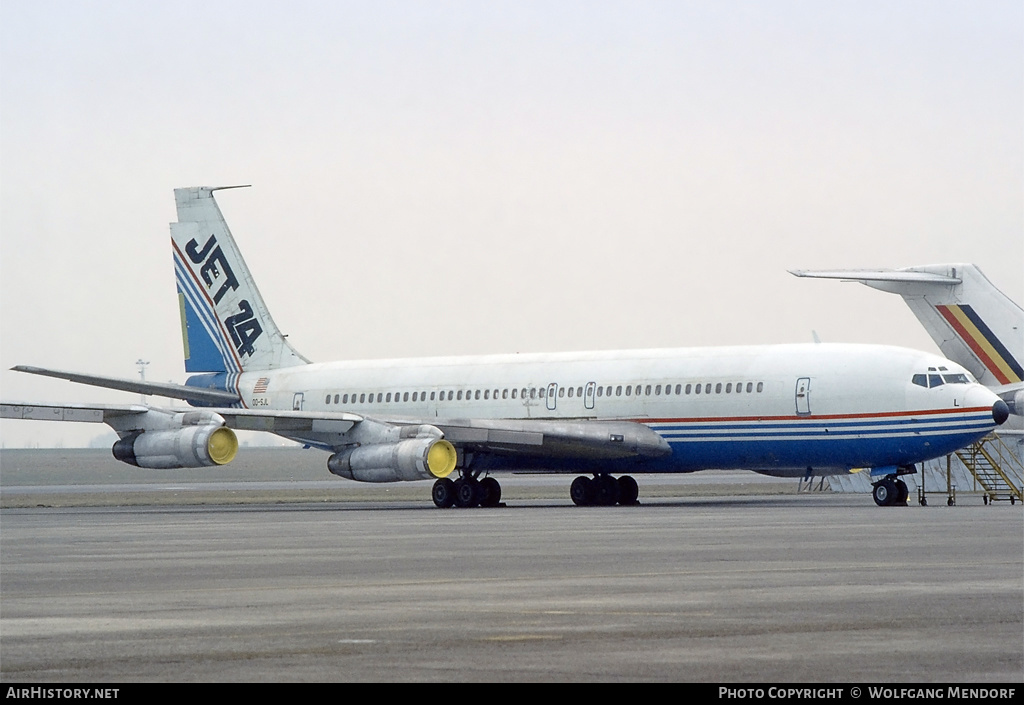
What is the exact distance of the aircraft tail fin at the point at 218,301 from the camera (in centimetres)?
5388

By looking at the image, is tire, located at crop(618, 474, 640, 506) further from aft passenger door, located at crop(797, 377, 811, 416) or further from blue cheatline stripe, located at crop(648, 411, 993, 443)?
aft passenger door, located at crop(797, 377, 811, 416)

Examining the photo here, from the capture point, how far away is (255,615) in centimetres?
1406

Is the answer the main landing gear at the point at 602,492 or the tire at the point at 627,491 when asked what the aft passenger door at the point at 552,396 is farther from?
the tire at the point at 627,491

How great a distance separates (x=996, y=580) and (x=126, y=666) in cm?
924

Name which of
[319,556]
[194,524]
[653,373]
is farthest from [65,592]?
[653,373]

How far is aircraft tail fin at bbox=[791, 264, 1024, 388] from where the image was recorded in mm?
49031

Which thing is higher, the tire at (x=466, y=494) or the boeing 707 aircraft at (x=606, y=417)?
the boeing 707 aircraft at (x=606, y=417)

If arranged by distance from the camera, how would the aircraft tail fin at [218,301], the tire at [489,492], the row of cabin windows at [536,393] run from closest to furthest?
the row of cabin windows at [536,393] → the tire at [489,492] → the aircraft tail fin at [218,301]

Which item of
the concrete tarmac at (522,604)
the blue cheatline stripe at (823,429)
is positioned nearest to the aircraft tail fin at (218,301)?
the blue cheatline stripe at (823,429)

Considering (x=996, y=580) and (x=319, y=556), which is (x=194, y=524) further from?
(x=996, y=580)

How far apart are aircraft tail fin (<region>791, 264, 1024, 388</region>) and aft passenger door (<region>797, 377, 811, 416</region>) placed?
817cm

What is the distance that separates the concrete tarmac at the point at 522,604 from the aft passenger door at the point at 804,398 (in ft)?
40.3

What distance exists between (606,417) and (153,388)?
1320 centimetres

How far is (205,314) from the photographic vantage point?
54.4m
